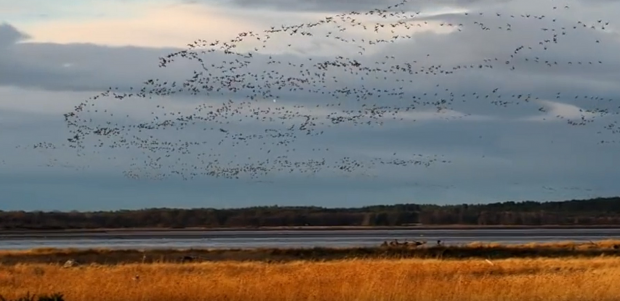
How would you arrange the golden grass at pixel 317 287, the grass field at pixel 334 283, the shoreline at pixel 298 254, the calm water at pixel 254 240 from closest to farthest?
the golden grass at pixel 317 287
the grass field at pixel 334 283
the shoreline at pixel 298 254
the calm water at pixel 254 240

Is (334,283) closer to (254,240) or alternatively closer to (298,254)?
(298,254)

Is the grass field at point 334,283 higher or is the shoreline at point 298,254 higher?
the shoreline at point 298,254

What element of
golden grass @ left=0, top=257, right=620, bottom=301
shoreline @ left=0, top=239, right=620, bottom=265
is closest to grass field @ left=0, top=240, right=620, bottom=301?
golden grass @ left=0, top=257, right=620, bottom=301

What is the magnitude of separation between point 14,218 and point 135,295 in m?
109

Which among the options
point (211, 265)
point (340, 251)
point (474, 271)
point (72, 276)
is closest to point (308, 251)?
point (340, 251)

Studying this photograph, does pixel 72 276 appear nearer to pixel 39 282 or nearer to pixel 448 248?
pixel 39 282

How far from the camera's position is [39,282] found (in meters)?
29.4

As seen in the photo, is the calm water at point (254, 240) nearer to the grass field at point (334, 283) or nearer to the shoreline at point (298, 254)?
the shoreline at point (298, 254)

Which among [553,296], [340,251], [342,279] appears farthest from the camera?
[340,251]

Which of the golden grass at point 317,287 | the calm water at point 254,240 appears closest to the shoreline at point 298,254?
the calm water at point 254,240

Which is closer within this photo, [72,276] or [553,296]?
[553,296]

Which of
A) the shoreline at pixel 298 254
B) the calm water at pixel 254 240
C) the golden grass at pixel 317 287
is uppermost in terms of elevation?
the calm water at pixel 254 240

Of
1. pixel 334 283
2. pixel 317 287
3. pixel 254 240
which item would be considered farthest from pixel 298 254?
pixel 317 287

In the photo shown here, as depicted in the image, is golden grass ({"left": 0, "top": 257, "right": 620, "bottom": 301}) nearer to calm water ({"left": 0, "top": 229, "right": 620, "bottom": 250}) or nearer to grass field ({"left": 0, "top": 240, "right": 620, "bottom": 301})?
grass field ({"left": 0, "top": 240, "right": 620, "bottom": 301})
